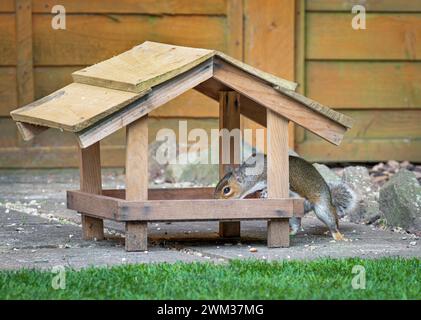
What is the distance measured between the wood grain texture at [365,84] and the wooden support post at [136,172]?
13.0 ft

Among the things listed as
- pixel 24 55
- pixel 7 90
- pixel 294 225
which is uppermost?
pixel 24 55

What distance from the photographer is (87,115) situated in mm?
5105

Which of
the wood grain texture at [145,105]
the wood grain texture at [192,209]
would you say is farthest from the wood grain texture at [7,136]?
the wood grain texture at [145,105]

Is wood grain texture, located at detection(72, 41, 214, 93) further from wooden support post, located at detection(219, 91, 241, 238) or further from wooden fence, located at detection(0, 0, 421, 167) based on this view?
wooden fence, located at detection(0, 0, 421, 167)

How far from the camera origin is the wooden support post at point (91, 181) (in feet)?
19.3

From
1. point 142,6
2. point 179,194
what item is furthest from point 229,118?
point 142,6

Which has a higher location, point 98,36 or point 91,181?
point 98,36

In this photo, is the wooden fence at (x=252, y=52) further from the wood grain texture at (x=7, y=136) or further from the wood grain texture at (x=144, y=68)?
the wood grain texture at (x=144, y=68)

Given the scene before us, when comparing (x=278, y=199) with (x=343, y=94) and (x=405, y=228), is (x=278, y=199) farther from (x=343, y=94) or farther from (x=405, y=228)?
(x=343, y=94)

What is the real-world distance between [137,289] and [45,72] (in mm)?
4932

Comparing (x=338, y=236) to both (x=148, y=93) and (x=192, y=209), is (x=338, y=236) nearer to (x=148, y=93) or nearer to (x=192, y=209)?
(x=192, y=209)

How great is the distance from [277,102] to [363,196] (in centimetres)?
182

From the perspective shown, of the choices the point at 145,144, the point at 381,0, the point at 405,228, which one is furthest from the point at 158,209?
the point at 381,0

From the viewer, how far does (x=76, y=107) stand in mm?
5305
